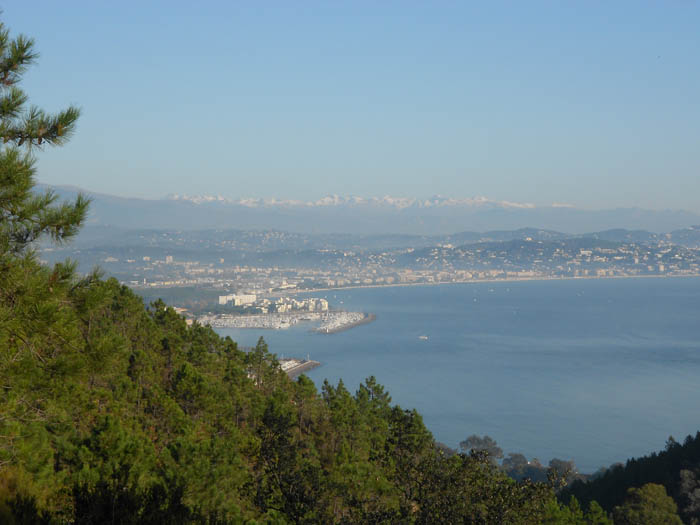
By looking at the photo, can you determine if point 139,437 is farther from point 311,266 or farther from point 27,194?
point 311,266

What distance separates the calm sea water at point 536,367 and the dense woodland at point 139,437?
892 inches

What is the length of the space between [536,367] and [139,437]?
4367 cm

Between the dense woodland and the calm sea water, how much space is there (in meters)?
22.6

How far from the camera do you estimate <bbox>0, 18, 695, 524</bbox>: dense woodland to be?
12.8ft

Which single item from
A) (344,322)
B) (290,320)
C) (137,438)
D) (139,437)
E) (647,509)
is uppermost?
(137,438)

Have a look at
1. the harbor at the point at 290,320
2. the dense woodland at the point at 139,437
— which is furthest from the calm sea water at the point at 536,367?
the dense woodland at the point at 139,437

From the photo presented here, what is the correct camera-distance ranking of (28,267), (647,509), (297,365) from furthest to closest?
(297,365), (647,509), (28,267)

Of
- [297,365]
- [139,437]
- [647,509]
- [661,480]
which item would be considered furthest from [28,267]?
[297,365]

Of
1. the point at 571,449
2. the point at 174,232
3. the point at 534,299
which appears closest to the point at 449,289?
the point at 534,299

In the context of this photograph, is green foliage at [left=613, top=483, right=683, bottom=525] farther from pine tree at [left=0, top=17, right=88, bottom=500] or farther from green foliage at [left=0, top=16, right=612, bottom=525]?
pine tree at [left=0, top=17, right=88, bottom=500]

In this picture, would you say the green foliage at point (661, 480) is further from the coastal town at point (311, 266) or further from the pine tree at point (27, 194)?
the coastal town at point (311, 266)

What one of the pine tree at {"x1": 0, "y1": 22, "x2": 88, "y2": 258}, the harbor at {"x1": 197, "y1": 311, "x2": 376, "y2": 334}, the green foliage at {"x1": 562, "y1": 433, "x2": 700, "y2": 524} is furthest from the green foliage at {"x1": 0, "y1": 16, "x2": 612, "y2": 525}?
the harbor at {"x1": 197, "y1": 311, "x2": 376, "y2": 334}

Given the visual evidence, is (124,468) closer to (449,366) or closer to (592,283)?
(449,366)

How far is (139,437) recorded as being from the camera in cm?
759
